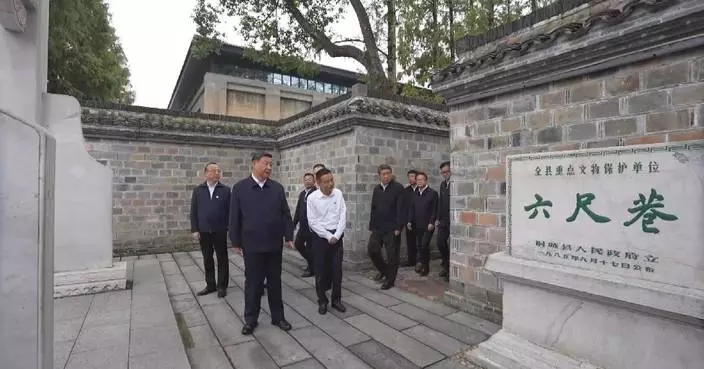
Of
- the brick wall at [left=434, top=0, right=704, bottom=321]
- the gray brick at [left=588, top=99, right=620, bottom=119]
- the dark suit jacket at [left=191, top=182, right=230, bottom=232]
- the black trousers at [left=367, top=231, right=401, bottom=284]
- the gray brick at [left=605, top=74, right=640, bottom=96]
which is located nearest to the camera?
the brick wall at [left=434, top=0, right=704, bottom=321]

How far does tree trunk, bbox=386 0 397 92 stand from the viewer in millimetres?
9963

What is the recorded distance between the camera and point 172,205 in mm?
7941

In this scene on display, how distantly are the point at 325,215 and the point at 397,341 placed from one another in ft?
4.86

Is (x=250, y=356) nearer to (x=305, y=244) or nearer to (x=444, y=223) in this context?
(x=305, y=244)

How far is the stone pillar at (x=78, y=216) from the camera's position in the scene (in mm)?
4297

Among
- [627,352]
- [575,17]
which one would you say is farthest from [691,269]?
[575,17]

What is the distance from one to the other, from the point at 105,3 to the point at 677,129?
46.0ft

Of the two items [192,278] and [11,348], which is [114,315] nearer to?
[192,278]

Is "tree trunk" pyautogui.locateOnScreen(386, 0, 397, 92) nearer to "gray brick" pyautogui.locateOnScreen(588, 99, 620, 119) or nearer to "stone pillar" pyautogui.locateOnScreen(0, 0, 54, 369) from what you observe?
"gray brick" pyautogui.locateOnScreen(588, 99, 620, 119)

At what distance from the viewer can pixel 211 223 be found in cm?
448

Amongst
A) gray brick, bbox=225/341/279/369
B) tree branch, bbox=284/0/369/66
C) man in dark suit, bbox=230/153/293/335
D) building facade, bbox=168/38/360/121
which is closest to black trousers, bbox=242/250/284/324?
man in dark suit, bbox=230/153/293/335

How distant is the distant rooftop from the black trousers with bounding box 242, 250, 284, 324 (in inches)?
411

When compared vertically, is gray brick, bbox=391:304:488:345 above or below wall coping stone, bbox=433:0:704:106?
below

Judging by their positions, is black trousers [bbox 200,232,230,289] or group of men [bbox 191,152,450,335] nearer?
group of men [bbox 191,152,450,335]
